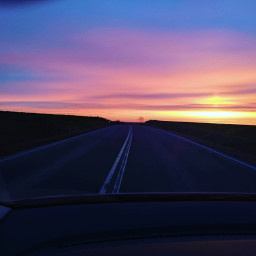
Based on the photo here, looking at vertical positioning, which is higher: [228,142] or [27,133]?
[228,142]

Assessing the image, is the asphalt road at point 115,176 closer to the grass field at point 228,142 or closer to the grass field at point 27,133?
the grass field at point 228,142

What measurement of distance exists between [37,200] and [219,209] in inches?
81.9

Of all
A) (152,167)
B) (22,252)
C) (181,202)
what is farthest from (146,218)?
(152,167)

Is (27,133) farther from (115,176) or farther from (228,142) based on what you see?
(115,176)

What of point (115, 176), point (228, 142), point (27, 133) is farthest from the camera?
point (27, 133)

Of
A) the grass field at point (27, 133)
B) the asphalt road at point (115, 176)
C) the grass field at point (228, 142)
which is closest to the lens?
the asphalt road at point (115, 176)

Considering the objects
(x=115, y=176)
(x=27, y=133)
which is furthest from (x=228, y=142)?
(x=115, y=176)

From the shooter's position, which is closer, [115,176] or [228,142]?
[115,176]

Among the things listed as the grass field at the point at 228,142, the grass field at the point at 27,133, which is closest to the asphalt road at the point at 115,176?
the grass field at the point at 228,142

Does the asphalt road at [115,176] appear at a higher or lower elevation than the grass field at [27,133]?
higher

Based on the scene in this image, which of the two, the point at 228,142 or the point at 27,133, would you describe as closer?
the point at 228,142

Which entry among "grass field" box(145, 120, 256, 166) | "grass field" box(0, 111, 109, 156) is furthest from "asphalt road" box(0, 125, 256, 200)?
"grass field" box(0, 111, 109, 156)

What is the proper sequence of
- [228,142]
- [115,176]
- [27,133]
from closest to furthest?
1. [115,176]
2. [228,142]
3. [27,133]

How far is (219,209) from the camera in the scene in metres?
3.82
